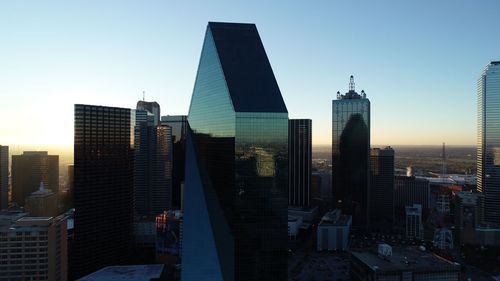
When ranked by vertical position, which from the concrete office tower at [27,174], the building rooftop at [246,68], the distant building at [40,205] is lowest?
the distant building at [40,205]

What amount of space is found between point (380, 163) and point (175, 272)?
7399 cm

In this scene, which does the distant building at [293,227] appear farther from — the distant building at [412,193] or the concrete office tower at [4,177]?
the concrete office tower at [4,177]

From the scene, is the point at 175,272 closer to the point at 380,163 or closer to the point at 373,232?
the point at 373,232

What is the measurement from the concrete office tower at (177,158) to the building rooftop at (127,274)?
128 feet

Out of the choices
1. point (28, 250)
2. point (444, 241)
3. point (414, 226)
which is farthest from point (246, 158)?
point (414, 226)

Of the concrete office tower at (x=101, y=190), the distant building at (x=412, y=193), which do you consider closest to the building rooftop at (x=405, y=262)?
the concrete office tower at (x=101, y=190)

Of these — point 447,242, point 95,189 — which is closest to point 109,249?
point 95,189

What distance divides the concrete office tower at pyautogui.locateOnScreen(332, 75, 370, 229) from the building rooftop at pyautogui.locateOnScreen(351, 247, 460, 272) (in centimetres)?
5007

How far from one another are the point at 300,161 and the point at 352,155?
14710 millimetres

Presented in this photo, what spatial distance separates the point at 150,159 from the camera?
9562 centimetres

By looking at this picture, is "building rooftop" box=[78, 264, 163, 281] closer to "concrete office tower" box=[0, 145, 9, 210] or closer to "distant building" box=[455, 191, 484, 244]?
"concrete office tower" box=[0, 145, 9, 210]

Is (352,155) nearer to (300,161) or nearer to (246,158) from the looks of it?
(300,161)

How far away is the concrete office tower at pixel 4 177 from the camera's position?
102 m

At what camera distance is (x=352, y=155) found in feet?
357
